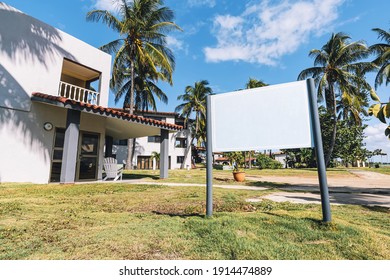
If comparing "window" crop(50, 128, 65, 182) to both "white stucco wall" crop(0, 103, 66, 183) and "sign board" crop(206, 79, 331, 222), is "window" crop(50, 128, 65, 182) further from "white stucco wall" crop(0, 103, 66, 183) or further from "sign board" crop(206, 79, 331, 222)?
"sign board" crop(206, 79, 331, 222)

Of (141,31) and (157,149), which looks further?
(157,149)

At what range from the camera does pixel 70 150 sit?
23.4 ft

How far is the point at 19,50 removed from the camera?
7914 millimetres

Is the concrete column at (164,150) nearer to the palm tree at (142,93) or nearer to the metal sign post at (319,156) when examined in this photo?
the metal sign post at (319,156)

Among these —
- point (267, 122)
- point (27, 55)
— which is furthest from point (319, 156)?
point (27, 55)

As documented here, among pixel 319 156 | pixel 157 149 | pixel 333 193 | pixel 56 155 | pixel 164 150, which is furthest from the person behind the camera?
pixel 157 149

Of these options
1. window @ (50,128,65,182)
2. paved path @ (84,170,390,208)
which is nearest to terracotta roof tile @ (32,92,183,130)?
window @ (50,128,65,182)

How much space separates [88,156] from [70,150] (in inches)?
108

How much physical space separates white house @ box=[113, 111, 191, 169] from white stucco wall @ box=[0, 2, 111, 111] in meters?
20.3

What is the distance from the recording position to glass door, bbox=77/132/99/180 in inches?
372

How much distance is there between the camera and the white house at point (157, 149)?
1144 inches

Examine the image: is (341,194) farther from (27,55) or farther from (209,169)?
(27,55)

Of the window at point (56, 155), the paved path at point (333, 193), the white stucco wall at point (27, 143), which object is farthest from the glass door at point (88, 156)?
the paved path at point (333, 193)
